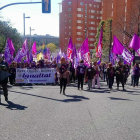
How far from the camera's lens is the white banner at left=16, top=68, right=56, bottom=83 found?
55.3 ft

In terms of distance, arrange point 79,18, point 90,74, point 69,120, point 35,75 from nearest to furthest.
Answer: point 69,120, point 90,74, point 35,75, point 79,18

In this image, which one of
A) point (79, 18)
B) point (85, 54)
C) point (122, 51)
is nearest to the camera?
point (122, 51)

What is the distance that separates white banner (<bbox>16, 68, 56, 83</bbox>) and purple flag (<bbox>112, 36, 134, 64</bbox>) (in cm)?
470

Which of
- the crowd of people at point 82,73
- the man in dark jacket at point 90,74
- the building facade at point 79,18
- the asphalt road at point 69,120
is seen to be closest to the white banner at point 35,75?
the crowd of people at point 82,73

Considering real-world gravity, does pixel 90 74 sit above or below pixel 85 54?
below

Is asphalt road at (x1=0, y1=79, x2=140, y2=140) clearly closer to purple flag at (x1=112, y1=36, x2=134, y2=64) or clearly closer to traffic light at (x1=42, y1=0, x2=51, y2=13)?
purple flag at (x1=112, y1=36, x2=134, y2=64)

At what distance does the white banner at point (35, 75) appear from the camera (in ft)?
55.3

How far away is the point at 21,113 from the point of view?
7512 mm

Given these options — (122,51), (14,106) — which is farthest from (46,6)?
(14,106)

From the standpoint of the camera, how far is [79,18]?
78250mm

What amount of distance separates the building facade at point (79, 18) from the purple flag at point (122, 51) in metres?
61.5

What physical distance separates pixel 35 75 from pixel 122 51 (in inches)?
240

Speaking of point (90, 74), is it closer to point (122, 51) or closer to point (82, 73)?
point (82, 73)

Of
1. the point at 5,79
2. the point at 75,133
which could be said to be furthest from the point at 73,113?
the point at 5,79
